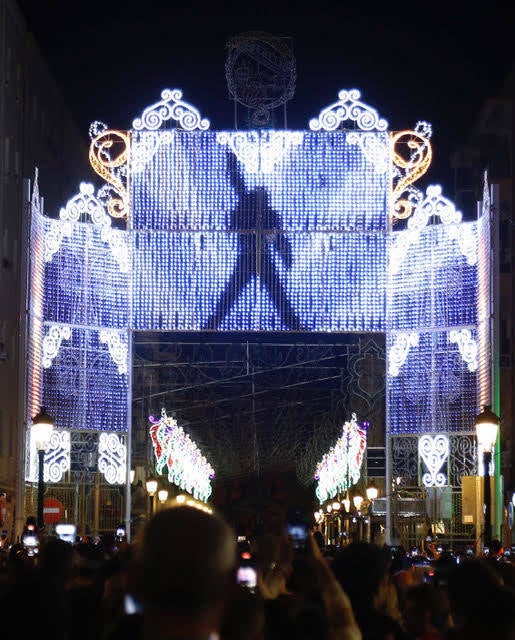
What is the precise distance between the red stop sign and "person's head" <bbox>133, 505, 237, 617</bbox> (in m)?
30.6

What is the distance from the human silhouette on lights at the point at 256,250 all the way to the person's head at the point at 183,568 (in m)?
31.2

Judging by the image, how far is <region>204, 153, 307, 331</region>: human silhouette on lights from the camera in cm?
3491

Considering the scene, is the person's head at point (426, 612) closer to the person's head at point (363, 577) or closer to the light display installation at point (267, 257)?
the person's head at point (363, 577)

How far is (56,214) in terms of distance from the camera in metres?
47.3

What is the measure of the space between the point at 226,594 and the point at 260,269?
31359mm

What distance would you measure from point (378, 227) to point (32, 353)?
850cm

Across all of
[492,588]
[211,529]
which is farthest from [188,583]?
[492,588]

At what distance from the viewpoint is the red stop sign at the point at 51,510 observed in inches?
1328

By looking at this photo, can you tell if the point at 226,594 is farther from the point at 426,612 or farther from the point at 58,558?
the point at 58,558

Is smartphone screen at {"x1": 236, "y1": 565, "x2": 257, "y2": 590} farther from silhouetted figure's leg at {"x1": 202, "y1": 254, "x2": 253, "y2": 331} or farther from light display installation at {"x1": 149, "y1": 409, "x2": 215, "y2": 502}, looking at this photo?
light display installation at {"x1": 149, "y1": 409, "x2": 215, "y2": 502}

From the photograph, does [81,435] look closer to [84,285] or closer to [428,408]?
[84,285]

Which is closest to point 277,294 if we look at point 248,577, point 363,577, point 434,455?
point 434,455

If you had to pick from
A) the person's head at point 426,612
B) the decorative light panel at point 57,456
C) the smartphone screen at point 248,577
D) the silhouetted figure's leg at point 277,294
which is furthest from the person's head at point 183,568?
the decorative light panel at point 57,456

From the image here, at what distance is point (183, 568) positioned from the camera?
135 inches
